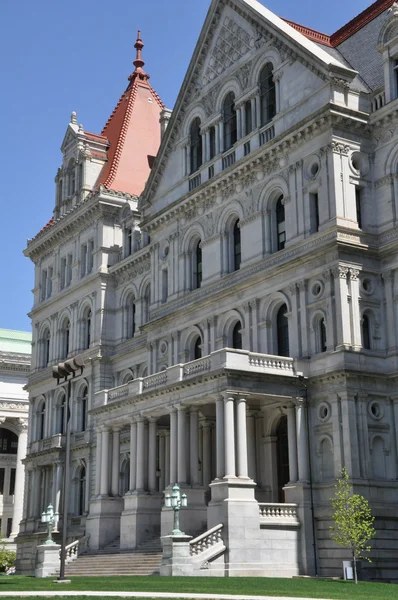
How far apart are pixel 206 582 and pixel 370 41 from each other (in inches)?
1108

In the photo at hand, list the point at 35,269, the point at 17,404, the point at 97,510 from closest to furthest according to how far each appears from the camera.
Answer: the point at 97,510, the point at 35,269, the point at 17,404

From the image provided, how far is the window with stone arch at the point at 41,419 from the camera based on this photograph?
213 feet

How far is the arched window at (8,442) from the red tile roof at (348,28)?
57620 mm

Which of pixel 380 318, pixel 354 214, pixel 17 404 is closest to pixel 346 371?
pixel 380 318

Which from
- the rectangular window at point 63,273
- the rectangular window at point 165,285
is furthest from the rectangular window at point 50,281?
the rectangular window at point 165,285

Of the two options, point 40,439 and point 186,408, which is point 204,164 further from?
point 40,439

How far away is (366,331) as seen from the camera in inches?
1484

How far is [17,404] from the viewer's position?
8731cm

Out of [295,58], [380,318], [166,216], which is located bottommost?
[380,318]

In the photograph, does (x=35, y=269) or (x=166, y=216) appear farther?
(x=35, y=269)

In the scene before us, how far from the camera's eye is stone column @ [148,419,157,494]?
4341 cm

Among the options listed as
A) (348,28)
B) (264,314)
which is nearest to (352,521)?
(264,314)

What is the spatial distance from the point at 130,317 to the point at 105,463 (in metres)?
14.4

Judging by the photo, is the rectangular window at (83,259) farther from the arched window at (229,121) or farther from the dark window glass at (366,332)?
the dark window glass at (366,332)
